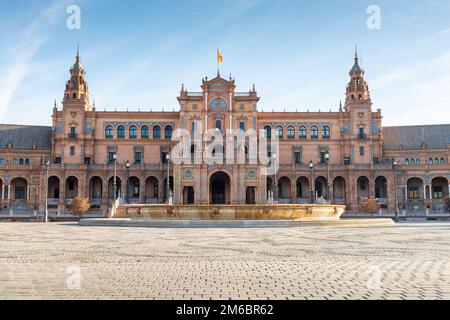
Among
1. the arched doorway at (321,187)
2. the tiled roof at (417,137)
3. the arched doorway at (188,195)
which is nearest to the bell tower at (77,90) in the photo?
the arched doorway at (188,195)

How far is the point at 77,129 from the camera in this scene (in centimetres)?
7650

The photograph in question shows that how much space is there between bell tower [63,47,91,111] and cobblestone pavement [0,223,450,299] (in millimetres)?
63051

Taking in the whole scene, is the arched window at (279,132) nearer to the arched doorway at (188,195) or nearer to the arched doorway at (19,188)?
the arched doorway at (188,195)

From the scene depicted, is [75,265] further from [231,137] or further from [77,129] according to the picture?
[77,129]

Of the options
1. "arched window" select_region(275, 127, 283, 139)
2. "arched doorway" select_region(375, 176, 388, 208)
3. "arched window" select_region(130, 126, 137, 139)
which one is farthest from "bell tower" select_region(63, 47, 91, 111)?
"arched doorway" select_region(375, 176, 388, 208)

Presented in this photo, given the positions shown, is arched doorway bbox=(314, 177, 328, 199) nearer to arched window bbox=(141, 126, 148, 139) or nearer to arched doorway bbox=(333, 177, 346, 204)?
arched doorway bbox=(333, 177, 346, 204)

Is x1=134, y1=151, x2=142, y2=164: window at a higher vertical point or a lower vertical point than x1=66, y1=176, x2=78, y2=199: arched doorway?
higher

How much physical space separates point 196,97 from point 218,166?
12467mm

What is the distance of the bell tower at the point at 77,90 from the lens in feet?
252

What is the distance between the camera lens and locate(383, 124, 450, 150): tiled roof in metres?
83.0

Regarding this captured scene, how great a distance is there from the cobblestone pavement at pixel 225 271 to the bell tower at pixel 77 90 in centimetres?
6305

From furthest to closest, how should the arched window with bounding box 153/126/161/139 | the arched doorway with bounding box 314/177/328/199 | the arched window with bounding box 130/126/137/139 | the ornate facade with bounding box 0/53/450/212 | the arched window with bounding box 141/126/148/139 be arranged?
1. the arched window with bounding box 153/126/161/139
2. the arched window with bounding box 141/126/148/139
3. the arched window with bounding box 130/126/137/139
4. the arched doorway with bounding box 314/177/328/199
5. the ornate facade with bounding box 0/53/450/212

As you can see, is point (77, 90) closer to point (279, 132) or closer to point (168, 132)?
point (168, 132)

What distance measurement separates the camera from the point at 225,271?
11.2 meters
